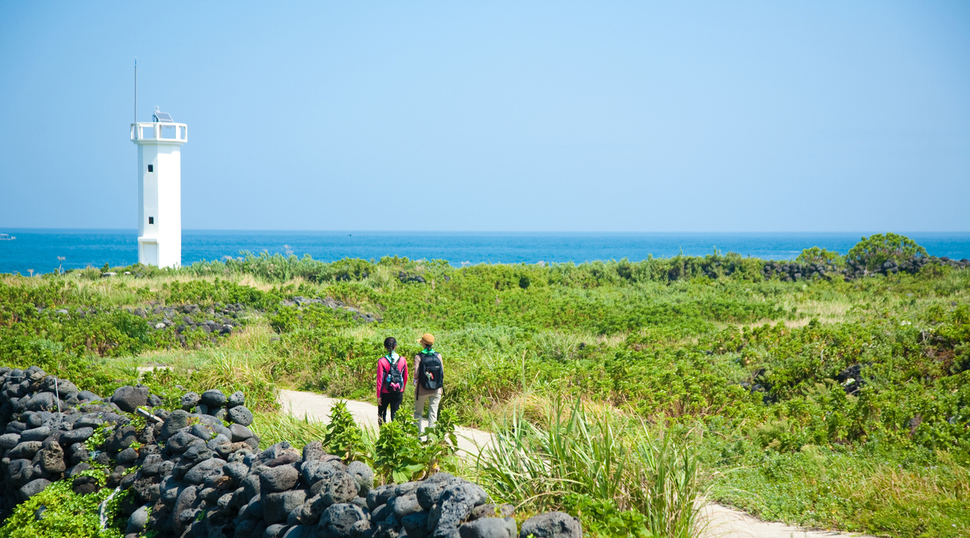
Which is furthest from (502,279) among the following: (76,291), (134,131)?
(134,131)

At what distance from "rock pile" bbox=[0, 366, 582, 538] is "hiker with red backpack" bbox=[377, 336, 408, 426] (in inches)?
62.3

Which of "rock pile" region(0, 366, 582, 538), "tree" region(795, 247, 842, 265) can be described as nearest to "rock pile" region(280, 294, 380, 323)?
"rock pile" region(0, 366, 582, 538)

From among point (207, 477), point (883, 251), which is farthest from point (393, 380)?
point (883, 251)

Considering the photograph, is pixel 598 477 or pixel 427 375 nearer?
pixel 598 477

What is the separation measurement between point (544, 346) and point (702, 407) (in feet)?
15.1

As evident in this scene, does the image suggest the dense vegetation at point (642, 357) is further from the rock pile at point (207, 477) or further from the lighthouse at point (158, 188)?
the lighthouse at point (158, 188)

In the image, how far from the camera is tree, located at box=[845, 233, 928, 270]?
26.0 meters

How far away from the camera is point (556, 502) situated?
16.3ft

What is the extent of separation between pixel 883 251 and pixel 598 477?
2623 centimetres

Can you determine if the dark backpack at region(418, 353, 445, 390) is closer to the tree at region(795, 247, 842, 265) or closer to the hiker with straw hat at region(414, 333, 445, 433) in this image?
the hiker with straw hat at region(414, 333, 445, 433)

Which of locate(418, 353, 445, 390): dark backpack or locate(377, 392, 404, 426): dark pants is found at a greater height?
locate(418, 353, 445, 390): dark backpack

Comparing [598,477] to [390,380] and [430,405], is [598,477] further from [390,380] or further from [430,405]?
[430,405]

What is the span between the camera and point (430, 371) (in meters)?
8.25

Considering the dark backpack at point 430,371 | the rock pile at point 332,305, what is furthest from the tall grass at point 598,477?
the rock pile at point 332,305
